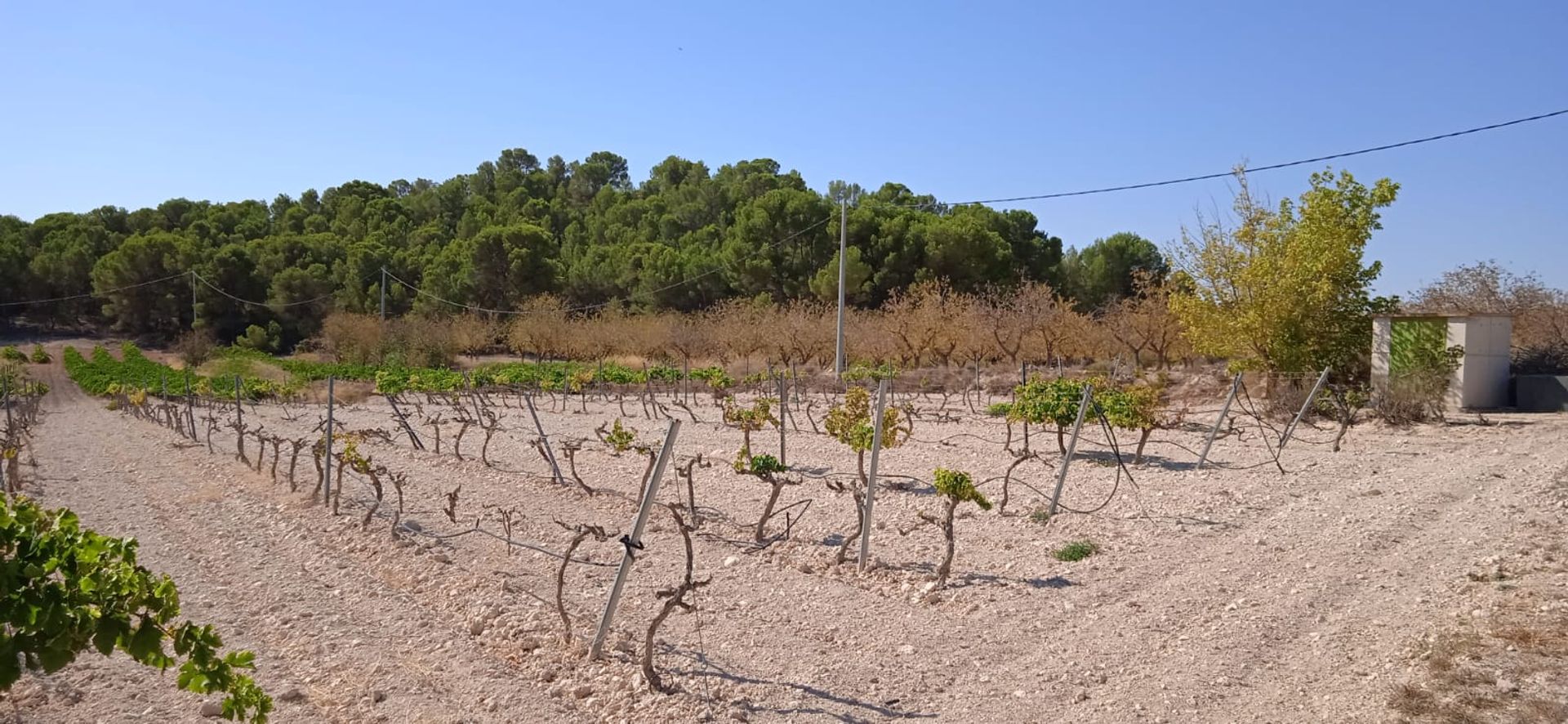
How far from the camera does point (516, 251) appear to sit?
47312 mm

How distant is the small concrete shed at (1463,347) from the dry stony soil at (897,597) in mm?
5514

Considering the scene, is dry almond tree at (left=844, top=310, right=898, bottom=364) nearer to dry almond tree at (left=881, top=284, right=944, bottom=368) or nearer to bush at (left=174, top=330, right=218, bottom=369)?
dry almond tree at (left=881, top=284, right=944, bottom=368)

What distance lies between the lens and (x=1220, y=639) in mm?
5910

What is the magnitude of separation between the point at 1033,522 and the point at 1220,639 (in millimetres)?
3308

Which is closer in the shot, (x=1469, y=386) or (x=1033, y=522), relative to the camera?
(x=1033, y=522)

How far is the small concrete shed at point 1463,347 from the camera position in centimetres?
1769

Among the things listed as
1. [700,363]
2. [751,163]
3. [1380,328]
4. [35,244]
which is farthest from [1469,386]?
[35,244]

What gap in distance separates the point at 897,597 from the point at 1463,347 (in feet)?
50.2

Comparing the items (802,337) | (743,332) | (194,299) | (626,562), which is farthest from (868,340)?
(194,299)

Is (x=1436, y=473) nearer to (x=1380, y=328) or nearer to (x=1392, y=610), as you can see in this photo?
(x=1392, y=610)

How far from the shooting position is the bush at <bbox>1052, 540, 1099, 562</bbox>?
7.95m

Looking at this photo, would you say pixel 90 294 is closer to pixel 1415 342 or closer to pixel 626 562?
pixel 1415 342

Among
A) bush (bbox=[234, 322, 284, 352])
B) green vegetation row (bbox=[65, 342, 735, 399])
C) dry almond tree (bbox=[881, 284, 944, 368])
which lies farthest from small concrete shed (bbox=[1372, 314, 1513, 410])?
bush (bbox=[234, 322, 284, 352])

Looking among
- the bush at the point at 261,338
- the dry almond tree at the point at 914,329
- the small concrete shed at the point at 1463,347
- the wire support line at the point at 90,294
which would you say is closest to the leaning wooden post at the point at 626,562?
the small concrete shed at the point at 1463,347
